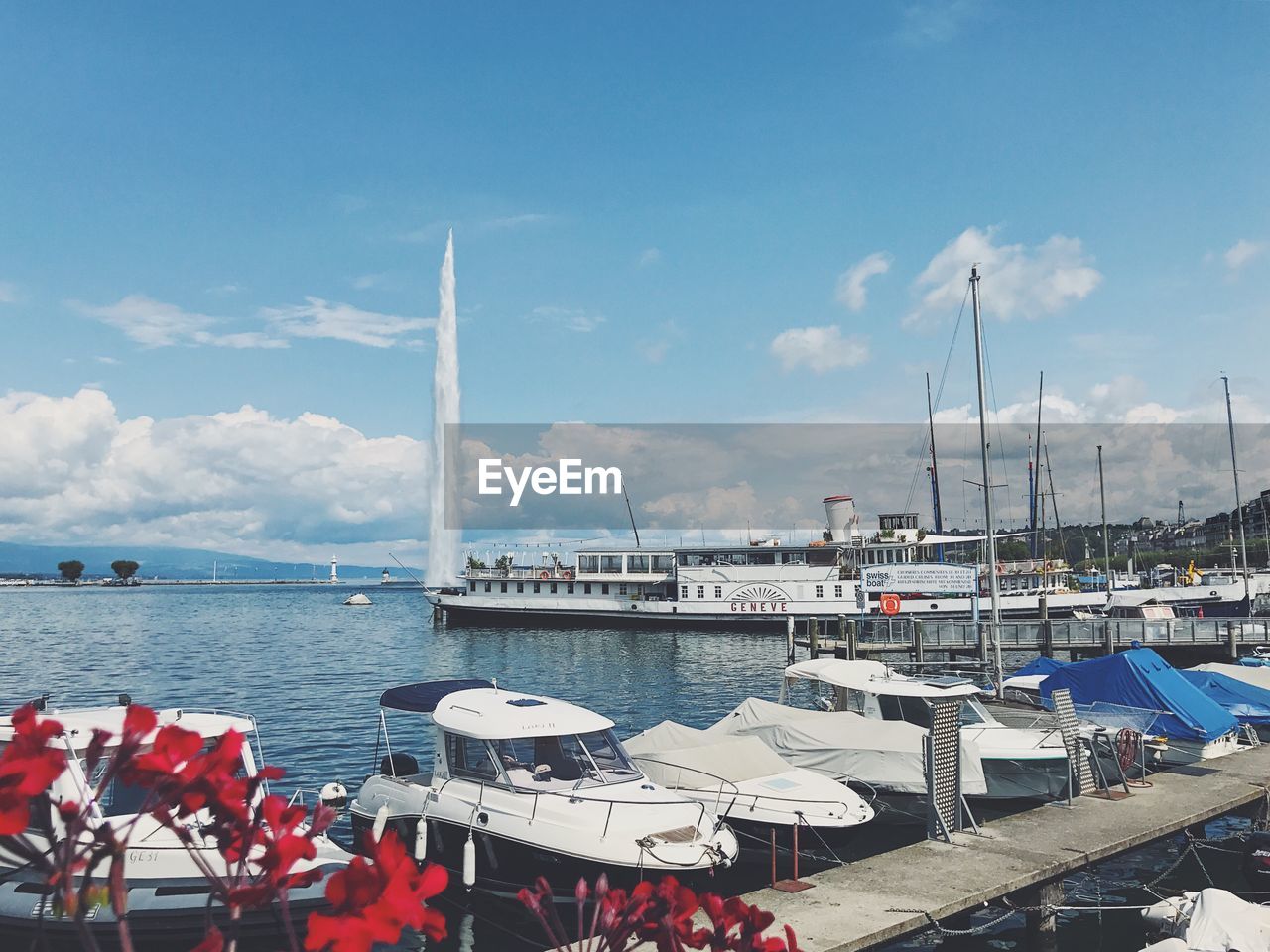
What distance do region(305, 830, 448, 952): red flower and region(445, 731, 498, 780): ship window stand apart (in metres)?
12.6

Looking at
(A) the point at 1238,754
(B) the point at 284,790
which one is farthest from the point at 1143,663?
(B) the point at 284,790

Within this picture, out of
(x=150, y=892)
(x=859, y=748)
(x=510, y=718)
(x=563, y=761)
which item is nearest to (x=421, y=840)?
(x=510, y=718)

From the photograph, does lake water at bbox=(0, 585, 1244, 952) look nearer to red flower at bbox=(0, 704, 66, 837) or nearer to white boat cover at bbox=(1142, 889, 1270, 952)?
white boat cover at bbox=(1142, 889, 1270, 952)

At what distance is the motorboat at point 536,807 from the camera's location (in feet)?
42.4

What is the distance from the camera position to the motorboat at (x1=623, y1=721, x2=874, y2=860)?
1555cm

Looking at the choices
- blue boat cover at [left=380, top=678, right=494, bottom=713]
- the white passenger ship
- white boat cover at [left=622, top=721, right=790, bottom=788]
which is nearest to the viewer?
white boat cover at [left=622, top=721, right=790, bottom=788]

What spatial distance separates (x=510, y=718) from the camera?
48.9 ft

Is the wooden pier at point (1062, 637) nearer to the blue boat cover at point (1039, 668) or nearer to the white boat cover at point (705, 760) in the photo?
the blue boat cover at point (1039, 668)

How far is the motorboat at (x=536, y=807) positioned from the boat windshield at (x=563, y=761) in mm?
16

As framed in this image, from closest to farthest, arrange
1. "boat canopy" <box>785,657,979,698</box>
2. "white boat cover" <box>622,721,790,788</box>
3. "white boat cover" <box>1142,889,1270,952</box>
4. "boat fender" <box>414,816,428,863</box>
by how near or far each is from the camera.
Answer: "white boat cover" <box>1142,889,1270,952</box> < "boat fender" <box>414,816,428,863</box> < "white boat cover" <box>622,721,790,788</box> < "boat canopy" <box>785,657,979,698</box>

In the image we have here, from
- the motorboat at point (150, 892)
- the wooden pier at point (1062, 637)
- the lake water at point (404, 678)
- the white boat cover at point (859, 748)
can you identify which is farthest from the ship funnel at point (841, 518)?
the motorboat at point (150, 892)

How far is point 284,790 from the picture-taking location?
72.9 feet

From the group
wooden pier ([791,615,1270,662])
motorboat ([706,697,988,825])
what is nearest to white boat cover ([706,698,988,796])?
motorboat ([706,697,988,825])

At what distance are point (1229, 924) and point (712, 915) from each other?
9635mm
